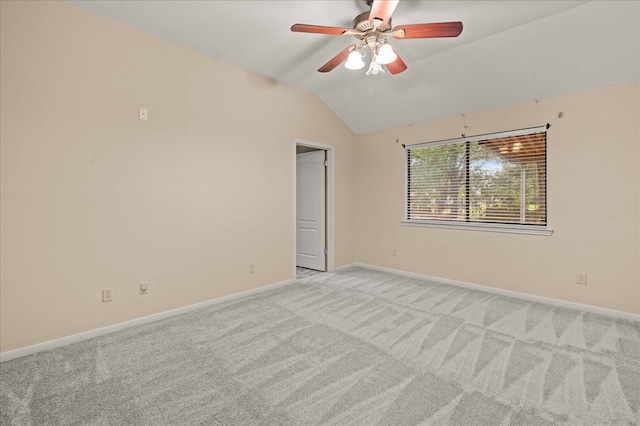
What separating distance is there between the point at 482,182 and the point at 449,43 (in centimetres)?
183

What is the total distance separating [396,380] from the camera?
2.10m

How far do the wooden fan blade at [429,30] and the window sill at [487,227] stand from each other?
2623 mm

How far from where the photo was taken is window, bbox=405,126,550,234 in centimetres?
376

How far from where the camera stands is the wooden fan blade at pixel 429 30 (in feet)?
6.92

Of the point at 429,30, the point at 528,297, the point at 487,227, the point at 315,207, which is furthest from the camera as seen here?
the point at 315,207

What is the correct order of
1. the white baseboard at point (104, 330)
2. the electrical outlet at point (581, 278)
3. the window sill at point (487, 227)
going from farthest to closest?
the window sill at point (487, 227) → the electrical outlet at point (581, 278) → the white baseboard at point (104, 330)

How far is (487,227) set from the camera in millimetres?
4105

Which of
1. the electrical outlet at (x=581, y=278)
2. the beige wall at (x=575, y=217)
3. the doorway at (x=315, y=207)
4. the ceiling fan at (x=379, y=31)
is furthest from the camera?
the doorway at (x=315, y=207)

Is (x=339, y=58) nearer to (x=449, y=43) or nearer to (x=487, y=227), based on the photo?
(x=449, y=43)

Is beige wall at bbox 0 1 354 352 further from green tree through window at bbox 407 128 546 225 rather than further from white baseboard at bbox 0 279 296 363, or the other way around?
green tree through window at bbox 407 128 546 225


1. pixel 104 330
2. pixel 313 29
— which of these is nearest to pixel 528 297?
pixel 313 29

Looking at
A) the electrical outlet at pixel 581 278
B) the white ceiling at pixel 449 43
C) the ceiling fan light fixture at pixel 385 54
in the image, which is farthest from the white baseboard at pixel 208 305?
the ceiling fan light fixture at pixel 385 54

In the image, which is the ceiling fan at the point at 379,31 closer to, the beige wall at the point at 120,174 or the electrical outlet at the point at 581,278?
the beige wall at the point at 120,174

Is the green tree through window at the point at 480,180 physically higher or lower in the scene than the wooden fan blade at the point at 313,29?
lower
